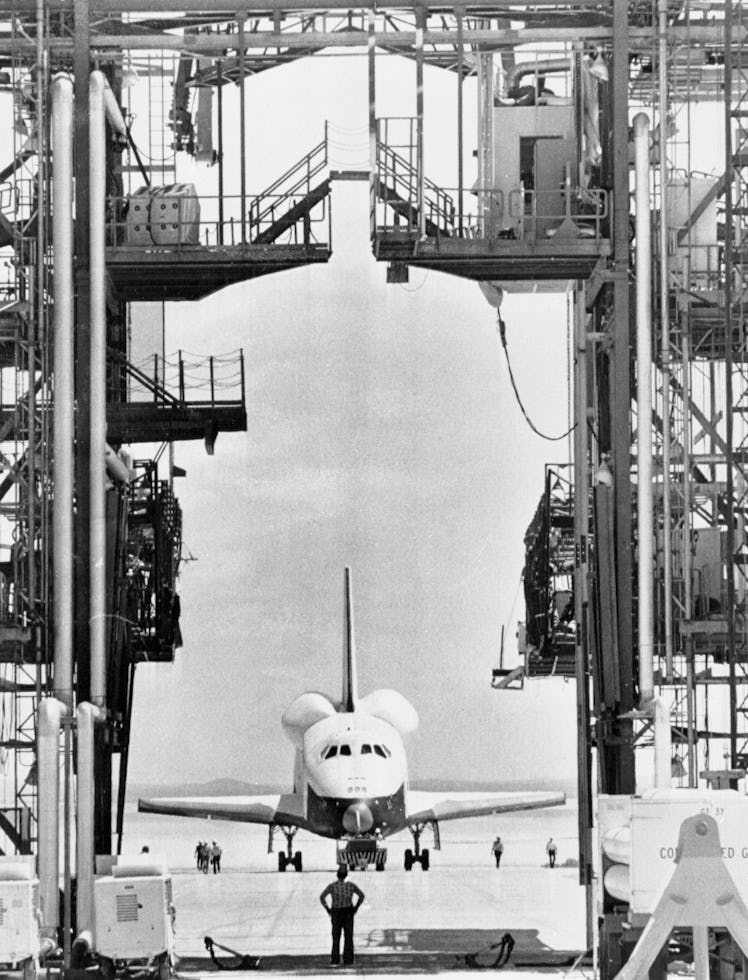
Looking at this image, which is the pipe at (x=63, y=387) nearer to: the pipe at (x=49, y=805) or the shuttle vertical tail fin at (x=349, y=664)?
the pipe at (x=49, y=805)

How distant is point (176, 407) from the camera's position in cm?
3891

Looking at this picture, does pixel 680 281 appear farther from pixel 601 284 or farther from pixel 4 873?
pixel 4 873

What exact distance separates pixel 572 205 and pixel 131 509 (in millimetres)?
12444

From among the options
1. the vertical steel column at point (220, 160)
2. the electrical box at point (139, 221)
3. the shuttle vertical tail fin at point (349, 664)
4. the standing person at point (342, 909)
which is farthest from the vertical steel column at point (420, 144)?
the shuttle vertical tail fin at point (349, 664)

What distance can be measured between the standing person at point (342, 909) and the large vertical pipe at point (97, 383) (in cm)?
511

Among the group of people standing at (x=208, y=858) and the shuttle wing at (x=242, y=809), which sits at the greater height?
the shuttle wing at (x=242, y=809)

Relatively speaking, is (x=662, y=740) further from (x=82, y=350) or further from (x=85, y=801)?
(x=82, y=350)

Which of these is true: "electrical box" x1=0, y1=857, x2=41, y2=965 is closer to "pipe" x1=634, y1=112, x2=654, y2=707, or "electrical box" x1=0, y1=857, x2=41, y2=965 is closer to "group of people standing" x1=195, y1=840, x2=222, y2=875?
"pipe" x1=634, y1=112, x2=654, y2=707

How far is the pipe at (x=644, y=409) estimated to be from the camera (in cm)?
3319

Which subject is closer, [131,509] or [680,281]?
[680,281]

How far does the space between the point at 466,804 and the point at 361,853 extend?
924 cm

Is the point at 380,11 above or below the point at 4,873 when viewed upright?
above

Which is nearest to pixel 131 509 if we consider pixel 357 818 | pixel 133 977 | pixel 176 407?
pixel 176 407

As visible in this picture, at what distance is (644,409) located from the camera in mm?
33219
